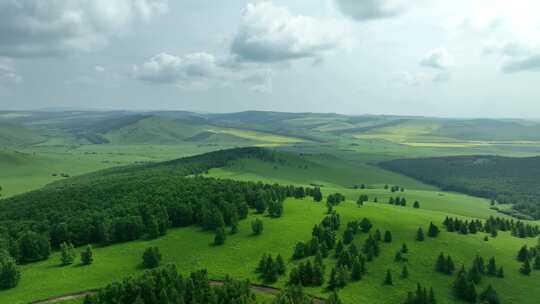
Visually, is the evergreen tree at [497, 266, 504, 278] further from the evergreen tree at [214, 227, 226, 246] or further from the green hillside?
the evergreen tree at [214, 227, 226, 246]

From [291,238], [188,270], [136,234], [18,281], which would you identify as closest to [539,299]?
[291,238]

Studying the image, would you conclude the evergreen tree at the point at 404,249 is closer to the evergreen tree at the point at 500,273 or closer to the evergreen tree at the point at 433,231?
the evergreen tree at the point at 433,231

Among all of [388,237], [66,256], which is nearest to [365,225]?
[388,237]

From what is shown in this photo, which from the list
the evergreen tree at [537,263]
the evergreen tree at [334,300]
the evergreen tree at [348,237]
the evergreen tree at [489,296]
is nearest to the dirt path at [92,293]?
the evergreen tree at [334,300]

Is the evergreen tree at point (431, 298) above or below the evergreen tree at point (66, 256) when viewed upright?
above

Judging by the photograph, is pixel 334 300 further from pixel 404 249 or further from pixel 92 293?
pixel 92 293

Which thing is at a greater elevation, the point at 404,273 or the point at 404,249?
the point at 404,249
